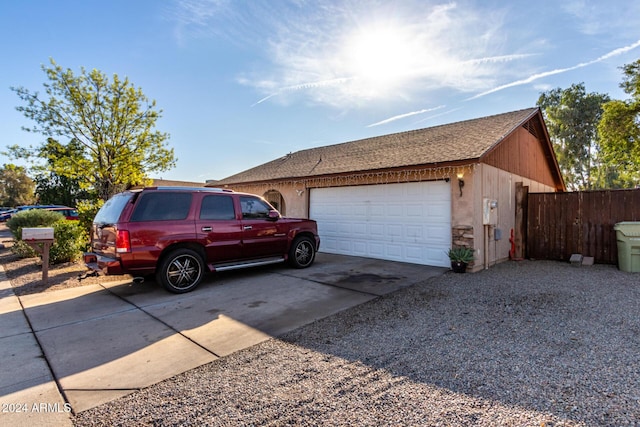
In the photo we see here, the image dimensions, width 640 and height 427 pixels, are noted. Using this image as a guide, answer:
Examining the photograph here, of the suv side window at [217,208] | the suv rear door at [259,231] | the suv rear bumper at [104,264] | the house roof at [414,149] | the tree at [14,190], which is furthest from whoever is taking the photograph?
the tree at [14,190]

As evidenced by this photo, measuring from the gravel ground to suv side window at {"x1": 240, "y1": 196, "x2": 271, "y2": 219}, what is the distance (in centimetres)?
320

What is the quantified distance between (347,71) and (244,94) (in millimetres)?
4191

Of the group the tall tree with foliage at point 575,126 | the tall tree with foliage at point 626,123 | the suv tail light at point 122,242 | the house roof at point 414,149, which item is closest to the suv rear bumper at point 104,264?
the suv tail light at point 122,242

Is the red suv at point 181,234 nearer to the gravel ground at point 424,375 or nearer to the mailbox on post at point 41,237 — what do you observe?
the mailbox on post at point 41,237

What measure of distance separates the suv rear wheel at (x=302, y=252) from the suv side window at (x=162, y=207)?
9.01 ft

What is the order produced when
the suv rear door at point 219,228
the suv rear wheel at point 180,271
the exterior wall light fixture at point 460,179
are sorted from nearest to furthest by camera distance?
the suv rear wheel at point 180,271 < the suv rear door at point 219,228 < the exterior wall light fixture at point 460,179

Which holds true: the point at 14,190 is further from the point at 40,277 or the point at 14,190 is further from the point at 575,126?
the point at 575,126

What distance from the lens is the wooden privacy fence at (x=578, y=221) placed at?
8.30 meters

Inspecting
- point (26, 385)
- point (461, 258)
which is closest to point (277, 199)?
point (461, 258)

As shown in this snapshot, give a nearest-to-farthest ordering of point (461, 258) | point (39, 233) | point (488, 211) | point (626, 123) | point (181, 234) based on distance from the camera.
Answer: point (181, 234), point (39, 233), point (461, 258), point (488, 211), point (626, 123)

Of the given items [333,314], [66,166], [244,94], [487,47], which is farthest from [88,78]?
[487,47]

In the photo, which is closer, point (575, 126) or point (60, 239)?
point (60, 239)

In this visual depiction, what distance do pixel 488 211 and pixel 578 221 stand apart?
124 inches

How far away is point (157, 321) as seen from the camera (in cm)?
442
